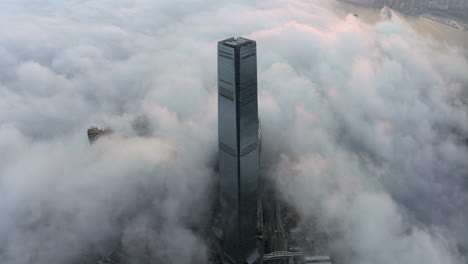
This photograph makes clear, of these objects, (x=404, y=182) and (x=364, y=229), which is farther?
(x=404, y=182)

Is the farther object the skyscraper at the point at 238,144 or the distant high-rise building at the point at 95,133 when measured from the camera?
the distant high-rise building at the point at 95,133

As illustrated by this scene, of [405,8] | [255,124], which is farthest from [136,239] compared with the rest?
[405,8]

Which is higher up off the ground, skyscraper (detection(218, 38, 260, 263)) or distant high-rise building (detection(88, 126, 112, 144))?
skyscraper (detection(218, 38, 260, 263))

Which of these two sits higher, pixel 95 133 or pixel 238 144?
pixel 238 144

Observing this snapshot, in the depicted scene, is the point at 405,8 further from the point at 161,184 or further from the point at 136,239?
the point at 136,239

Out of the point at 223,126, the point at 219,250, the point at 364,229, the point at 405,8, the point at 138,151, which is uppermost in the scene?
the point at 405,8

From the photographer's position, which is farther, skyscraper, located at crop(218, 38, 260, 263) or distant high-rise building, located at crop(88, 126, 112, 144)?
distant high-rise building, located at crop(88, 126, 112, 144)

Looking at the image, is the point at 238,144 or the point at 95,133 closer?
the point at 238,144

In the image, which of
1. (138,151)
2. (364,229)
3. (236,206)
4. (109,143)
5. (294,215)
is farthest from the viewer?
(109,143)
